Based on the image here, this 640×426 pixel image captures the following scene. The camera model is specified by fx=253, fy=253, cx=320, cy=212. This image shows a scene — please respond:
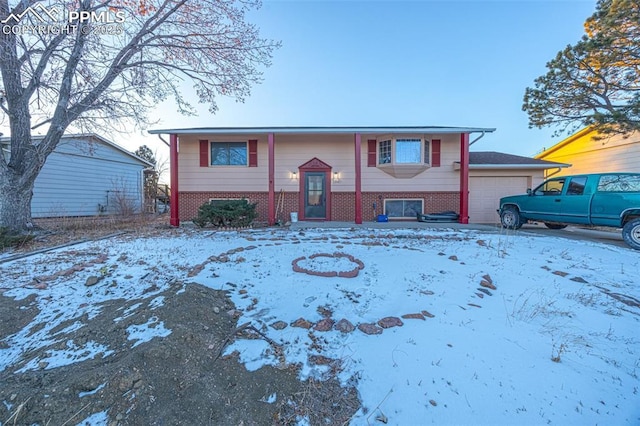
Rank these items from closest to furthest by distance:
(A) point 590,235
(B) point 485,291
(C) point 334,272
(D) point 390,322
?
(D) point 390,322 → (B) point 485,291 → (C) point 334,272 → (A) point 590,235

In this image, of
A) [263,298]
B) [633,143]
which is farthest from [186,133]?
[633,143]

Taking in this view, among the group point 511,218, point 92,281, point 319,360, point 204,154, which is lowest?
point 319,360

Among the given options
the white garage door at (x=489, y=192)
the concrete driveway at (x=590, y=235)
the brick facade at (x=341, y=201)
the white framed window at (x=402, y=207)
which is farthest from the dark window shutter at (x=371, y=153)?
the concrete driveway at (x=590, y=235)

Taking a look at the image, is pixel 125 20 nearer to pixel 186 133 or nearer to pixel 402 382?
pixel 186 133

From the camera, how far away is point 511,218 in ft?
28.0

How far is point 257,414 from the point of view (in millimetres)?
1649

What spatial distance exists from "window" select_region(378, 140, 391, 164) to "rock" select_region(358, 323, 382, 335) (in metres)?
8.46

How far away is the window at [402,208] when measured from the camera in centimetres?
1042

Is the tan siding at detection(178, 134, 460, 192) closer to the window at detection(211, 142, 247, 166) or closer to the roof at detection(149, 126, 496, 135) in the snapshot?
the window at detection(211, 142, 247, 166)

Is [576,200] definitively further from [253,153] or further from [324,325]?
[253,153]

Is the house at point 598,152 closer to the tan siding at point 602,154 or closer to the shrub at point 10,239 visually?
the tan siding at point 602,154

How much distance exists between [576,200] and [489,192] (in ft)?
12.8

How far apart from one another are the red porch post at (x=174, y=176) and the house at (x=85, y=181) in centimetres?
214

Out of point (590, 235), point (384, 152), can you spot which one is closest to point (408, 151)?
point (384, 152)
